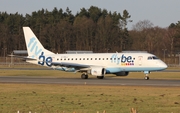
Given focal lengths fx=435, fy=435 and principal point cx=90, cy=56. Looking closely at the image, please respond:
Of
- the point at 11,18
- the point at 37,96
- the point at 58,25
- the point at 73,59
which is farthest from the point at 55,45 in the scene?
the point at 37,96

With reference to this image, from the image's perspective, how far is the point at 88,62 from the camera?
2055 inches

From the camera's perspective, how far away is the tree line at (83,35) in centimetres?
13700

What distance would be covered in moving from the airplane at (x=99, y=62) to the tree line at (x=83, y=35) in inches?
3037

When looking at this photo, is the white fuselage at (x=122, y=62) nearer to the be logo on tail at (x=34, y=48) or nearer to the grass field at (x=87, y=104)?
the be logo on tail at (x=34, y=48)

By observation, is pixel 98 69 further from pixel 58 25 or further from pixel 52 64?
pixel 58 25

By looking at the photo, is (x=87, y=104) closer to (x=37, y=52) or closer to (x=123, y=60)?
(x=123, y=60)

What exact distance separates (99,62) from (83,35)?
88.7 metres

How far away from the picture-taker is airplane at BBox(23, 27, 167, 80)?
48.7 metres

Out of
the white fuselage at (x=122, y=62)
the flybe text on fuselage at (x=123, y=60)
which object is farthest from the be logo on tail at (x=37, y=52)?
the flybe text on fuselage at (x=123, y=60)

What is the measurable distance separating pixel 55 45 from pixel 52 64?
84.8 metres

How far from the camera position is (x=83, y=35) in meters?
140

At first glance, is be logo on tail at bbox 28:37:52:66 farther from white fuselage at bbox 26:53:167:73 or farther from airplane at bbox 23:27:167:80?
white fuselage at bbox 26:53:167:73

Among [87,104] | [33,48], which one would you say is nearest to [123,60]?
[33,48]

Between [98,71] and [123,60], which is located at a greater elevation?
[123,60]
